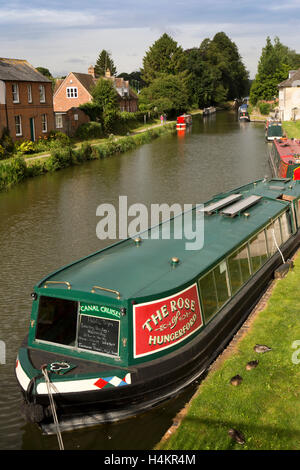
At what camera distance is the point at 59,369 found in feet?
24.3

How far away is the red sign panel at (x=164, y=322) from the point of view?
7688 mm

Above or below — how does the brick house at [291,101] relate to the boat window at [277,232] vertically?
above

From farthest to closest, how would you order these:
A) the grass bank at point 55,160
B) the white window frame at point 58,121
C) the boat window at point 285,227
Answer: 1. the white window frame at point 58,121
2. the grass bank at point 55,160
3. the boat window at point 285,227

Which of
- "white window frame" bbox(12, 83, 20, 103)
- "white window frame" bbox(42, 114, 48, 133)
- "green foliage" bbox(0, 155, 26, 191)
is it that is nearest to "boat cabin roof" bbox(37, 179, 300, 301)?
"green foliage" bbox(0, 155, 26, 191)

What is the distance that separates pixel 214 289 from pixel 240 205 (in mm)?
4030

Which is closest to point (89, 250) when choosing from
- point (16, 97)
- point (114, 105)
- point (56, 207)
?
point (56, 207)

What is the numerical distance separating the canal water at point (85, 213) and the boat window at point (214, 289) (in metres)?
1.60

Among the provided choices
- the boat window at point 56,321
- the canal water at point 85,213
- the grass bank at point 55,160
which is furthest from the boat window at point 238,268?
the grass bank at point 55,160

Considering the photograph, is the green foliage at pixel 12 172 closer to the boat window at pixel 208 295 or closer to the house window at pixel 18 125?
the house window at pixel 18 125

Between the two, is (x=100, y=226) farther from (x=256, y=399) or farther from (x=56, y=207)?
(x=256, y=399)

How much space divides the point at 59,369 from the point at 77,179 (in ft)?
78.9

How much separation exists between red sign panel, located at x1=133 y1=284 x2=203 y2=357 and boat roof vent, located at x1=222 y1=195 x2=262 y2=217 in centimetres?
401

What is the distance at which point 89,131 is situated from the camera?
4550cm

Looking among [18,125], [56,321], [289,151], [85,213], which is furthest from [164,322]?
[18,125]
